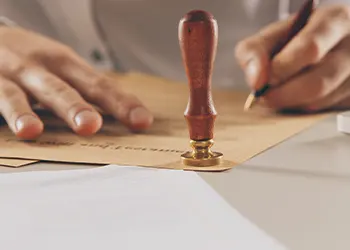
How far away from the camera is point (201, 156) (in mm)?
511

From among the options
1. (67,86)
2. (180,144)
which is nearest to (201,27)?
(180,144)

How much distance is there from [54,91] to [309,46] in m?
0.32

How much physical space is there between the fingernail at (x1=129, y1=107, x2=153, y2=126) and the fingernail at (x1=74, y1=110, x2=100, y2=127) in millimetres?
52

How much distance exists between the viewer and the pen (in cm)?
79

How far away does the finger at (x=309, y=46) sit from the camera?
2.54ft

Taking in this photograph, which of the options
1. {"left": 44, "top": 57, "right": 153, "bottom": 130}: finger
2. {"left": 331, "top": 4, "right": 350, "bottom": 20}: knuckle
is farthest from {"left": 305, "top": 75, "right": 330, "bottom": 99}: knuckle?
{"left": 44, "top": 57, "right": 153, "bottom": 130}: finger

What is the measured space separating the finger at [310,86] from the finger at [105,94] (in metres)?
0.20

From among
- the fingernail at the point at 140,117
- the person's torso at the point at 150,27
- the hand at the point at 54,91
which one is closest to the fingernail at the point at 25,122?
the hand at the point at 54,91

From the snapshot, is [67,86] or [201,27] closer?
[201,27]

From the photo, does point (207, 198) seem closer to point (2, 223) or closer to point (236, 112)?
point (2, 223)

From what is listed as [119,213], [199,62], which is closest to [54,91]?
[199,62]

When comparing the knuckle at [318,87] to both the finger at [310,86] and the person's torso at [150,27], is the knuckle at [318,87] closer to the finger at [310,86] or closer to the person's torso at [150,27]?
the finger at [310,86]

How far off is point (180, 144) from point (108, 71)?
2.38ft

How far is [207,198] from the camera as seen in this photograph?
1.32 ft
